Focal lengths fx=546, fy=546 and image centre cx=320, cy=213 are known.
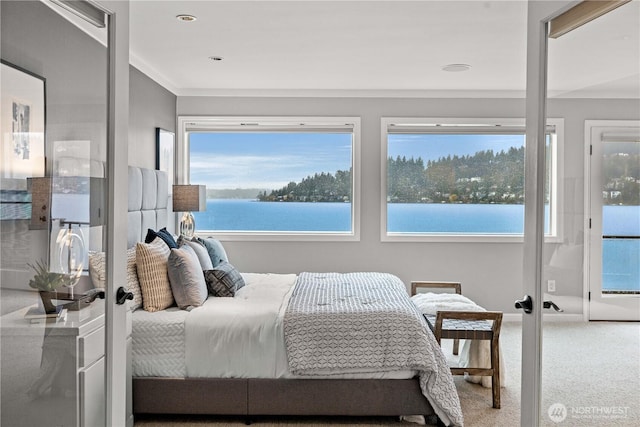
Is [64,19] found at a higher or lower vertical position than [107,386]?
higher

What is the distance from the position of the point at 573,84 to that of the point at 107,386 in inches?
75.1

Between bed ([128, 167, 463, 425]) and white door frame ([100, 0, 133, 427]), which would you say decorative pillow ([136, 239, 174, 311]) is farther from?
white door frame ([100, 0, 133, 427])

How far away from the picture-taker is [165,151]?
18.4 feet

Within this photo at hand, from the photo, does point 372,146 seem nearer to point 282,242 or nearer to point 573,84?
point 282,242

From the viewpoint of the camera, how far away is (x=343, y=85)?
5715 millimetres

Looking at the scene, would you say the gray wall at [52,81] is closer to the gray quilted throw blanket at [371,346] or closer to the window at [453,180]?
the gray quilted throw blanket at [371,346]

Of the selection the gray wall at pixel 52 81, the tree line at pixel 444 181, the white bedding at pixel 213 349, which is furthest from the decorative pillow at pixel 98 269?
the tree line at pixel 444 181

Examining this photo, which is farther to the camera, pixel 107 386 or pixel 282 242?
pixel 282 242

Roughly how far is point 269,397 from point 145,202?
2.21 m

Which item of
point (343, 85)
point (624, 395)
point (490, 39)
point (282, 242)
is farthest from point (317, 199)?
point (624, 395)

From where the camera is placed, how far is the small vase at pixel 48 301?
A: 63.7 inches

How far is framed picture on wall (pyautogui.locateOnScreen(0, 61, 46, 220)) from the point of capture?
1.44 m

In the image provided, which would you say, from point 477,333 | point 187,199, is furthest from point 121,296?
point 187,199

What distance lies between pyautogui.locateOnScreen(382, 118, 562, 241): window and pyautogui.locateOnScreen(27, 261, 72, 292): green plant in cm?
465
